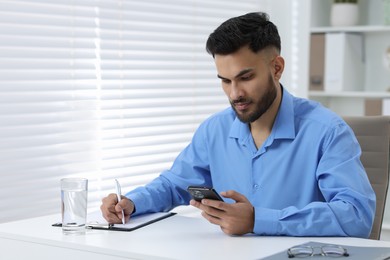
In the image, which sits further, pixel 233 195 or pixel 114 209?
pixel 114 209

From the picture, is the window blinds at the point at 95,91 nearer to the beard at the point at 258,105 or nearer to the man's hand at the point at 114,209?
the man's hand at the point at 114,209

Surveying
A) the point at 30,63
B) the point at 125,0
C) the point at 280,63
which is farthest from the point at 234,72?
the point at 125,0

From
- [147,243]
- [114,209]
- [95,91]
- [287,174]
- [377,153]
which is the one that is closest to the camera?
[147,243]

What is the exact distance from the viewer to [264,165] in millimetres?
2385

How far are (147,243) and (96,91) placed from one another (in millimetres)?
1514

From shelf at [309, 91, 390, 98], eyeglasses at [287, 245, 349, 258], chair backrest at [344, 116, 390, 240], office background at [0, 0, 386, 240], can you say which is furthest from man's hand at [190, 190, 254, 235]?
shelf at [309, 91, 390, 98]

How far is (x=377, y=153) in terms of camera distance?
8.45 ft

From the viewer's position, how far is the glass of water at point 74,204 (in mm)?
2086

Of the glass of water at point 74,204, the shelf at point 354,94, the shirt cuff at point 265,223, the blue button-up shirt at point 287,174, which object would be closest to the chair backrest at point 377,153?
Result: the blue button-up shirt at point 287,174

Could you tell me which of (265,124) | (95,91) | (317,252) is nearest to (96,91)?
(95,91)

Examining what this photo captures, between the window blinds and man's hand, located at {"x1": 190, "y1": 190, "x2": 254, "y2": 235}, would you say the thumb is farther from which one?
the window blinds

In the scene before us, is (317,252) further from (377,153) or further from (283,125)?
(377,153)

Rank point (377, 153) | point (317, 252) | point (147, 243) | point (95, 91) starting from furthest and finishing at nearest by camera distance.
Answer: point (95, 91), point (377, 153), point (147, 243), point (317, 252)

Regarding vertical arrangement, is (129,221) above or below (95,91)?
below
